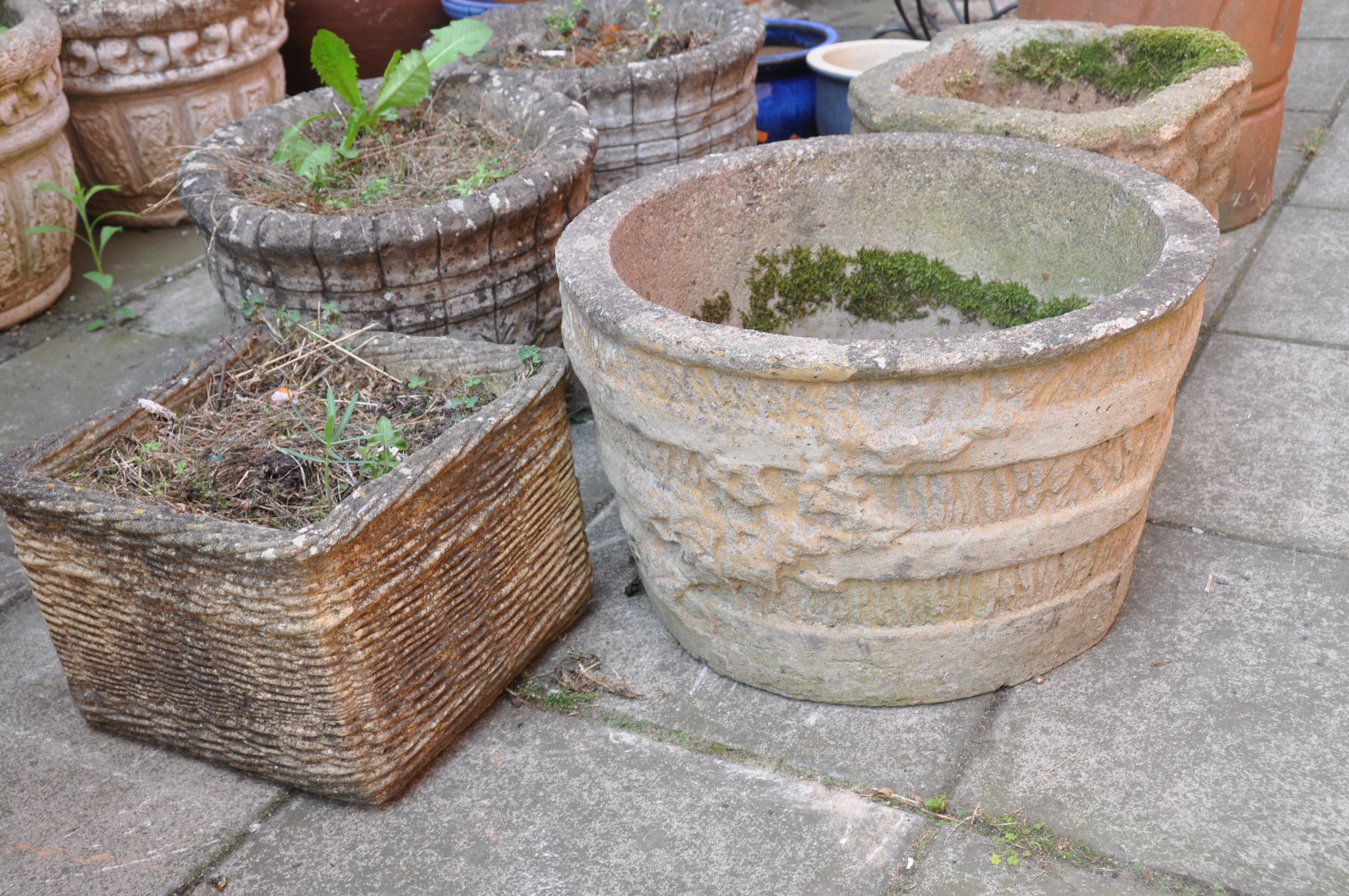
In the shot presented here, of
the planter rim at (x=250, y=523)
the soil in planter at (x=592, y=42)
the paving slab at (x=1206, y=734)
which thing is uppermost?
the soil in planter at (x=592, y=42)

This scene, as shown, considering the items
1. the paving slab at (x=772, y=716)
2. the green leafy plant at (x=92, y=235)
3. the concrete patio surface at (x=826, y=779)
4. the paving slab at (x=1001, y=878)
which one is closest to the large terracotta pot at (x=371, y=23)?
the green leafy plant at (x=92, y=235)

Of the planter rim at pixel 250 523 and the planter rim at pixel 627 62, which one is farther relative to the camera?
the planter rim at pixel 627 62

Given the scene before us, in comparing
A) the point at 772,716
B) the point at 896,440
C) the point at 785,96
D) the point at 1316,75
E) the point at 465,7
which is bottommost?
the point at 772,716

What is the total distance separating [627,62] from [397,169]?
826mm

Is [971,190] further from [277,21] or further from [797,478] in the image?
[277,21]

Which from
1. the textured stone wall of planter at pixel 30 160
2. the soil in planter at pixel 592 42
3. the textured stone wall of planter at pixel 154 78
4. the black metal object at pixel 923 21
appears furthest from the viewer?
the black metal object at pixel 923 21

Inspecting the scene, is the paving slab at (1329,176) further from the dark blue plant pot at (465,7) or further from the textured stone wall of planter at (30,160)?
the textured stone wall of planter at (30,160)

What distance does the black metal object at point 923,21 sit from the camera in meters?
4.97

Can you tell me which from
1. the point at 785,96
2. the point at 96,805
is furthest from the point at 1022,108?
the point at 96,805

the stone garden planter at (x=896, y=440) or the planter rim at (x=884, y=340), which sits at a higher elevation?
the planter rim at (x=884, y=340)

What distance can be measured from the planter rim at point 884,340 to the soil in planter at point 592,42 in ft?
4.36

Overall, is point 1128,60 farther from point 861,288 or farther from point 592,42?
point 592,42

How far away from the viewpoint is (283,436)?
2266 mm

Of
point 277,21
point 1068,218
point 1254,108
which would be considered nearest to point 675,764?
point 1068,218
